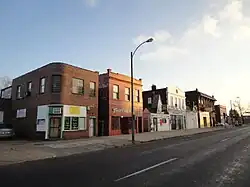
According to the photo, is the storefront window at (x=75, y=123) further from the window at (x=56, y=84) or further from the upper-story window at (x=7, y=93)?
the upper-story window at (x=7, y=93)

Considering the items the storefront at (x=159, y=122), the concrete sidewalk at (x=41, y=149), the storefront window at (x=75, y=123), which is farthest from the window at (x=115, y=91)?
the concrete sidewalk at (x=41, y=149)

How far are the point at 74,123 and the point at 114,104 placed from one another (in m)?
6.78

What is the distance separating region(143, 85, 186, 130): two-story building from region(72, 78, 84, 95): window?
2159 cm

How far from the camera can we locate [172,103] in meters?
47.8

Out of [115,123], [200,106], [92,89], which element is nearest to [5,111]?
[92,89]

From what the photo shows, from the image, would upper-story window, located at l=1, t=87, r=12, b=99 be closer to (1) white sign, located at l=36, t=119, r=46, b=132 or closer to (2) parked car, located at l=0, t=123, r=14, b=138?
(2) parked car, located at l=0, t=123, r=14, b=138

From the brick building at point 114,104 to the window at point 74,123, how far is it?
3911 mm

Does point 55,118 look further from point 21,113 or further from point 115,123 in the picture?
point 115,123

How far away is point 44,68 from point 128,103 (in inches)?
491

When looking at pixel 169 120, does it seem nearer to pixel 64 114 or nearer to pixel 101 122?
pixel 101 122

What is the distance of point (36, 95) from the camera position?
1024 inches

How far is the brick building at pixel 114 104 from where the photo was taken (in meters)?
29.7

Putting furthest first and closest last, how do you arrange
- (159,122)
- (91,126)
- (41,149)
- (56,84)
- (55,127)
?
(159,122) → (91,126) → (56,84) → (55,127) → (41,149)

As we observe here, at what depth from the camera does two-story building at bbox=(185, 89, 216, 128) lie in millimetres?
61122
